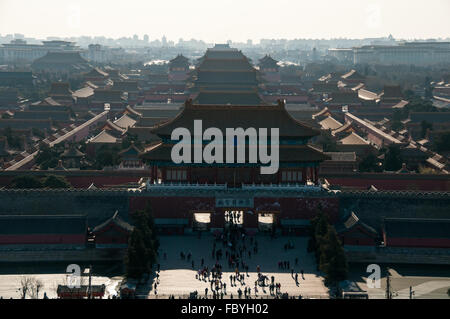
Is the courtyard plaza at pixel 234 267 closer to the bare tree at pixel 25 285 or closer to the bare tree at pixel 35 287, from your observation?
the bare tree at pixel 35 287

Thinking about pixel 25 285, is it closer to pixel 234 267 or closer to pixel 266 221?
pixel 234 267

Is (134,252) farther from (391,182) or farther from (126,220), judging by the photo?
(391,182)

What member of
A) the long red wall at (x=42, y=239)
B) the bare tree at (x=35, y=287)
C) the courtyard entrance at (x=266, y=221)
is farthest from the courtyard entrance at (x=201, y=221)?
the bare tree at (x=35, y=287)

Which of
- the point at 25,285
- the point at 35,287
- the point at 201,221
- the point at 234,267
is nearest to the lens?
the point at 25,285

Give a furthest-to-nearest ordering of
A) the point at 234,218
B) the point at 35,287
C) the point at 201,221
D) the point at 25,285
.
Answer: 1. the point at 234,218
2. the point at 201,221
3. the point at 35,287
4. the point at 25,285

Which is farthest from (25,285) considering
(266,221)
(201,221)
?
(266,221)

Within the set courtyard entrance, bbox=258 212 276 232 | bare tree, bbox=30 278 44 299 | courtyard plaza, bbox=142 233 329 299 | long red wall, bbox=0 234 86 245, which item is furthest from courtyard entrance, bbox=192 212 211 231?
bare tree, bbox=30 278 44 299

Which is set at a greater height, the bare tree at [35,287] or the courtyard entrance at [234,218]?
the courtyard entrance at [234,218]

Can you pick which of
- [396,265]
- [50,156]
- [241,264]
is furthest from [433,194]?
[50,156]
